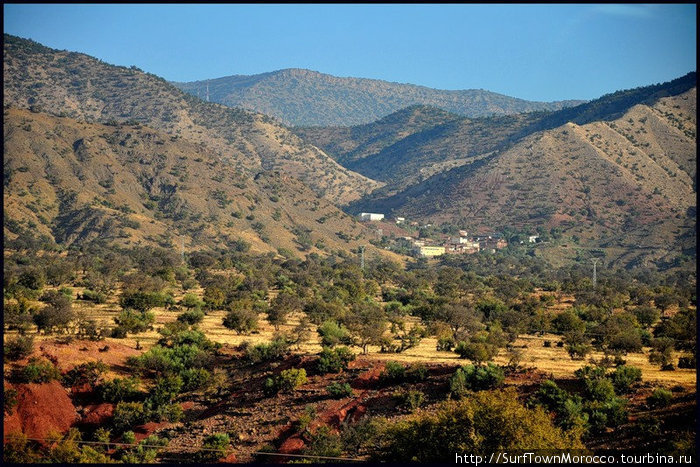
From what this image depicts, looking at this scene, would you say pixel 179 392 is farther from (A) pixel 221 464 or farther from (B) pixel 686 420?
(B) pixel 686 420

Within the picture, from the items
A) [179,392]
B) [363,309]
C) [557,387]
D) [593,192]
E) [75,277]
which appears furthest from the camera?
[593,192]

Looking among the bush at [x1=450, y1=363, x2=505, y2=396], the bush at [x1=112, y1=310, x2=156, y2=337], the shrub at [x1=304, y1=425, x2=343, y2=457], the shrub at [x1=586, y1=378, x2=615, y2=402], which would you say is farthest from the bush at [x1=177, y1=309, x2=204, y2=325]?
the shrub at [x1=586, y1=378, x2=615, y2=402]

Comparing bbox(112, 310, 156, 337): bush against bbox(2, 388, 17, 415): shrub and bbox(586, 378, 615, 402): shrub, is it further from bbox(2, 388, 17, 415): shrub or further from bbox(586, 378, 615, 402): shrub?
bbox(586, 378, 615, 402): shrub

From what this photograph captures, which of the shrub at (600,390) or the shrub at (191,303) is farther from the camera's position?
the shrub at (191,303)

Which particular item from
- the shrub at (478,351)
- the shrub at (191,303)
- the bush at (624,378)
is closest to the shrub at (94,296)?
the shrub at (191,303)

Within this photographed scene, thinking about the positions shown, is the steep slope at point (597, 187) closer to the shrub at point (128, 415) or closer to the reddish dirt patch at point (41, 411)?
the shrub at point (128, 415)

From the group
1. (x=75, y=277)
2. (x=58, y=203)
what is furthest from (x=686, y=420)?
(x=58, y=203)

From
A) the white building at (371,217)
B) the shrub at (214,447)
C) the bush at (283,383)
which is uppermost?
the white building at (371,217)
